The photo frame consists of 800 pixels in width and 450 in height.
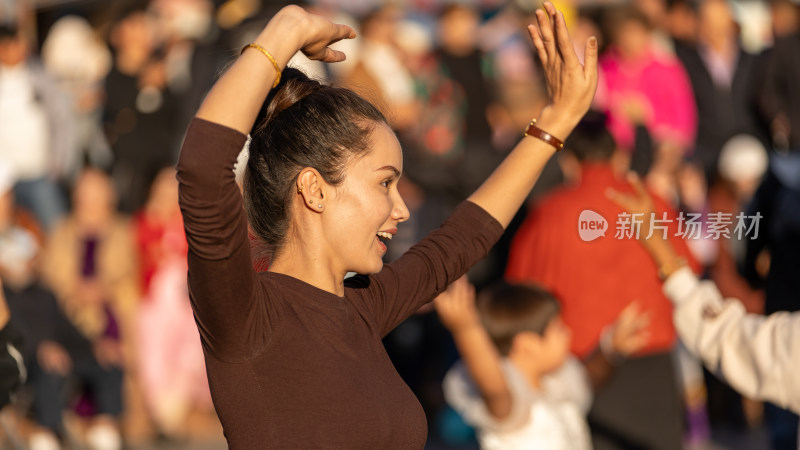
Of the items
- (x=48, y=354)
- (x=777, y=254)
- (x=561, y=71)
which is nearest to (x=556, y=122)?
(x=561, y=71)

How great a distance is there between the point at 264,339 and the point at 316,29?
0.62 metres

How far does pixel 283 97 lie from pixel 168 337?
6270 millimetres

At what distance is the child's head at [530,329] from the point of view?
4.64m

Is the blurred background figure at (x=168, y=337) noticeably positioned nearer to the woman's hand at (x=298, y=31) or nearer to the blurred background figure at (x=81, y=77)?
the blurred background figure at (x=81, y=77)

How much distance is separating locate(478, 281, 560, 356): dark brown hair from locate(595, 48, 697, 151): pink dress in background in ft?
13.7

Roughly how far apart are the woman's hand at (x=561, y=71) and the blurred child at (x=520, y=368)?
944 millimetres

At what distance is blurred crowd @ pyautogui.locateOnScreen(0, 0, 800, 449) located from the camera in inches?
315

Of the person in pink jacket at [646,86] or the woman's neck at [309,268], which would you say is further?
the person in pink jacket at [646,86]

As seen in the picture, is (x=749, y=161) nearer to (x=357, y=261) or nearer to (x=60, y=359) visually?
(x=60, y=359)

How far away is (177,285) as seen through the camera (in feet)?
28.3

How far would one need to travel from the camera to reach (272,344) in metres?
2.37

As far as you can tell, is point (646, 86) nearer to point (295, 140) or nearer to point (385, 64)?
point (385, 64)

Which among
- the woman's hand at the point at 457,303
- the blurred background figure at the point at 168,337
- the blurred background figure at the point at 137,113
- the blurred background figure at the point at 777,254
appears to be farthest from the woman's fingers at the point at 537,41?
the blurred background figure at the point at 137,113

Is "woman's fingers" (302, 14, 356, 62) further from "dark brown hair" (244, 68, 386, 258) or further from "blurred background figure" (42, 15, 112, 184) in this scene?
"blurred background figure" (42, 15, 112, 184)
